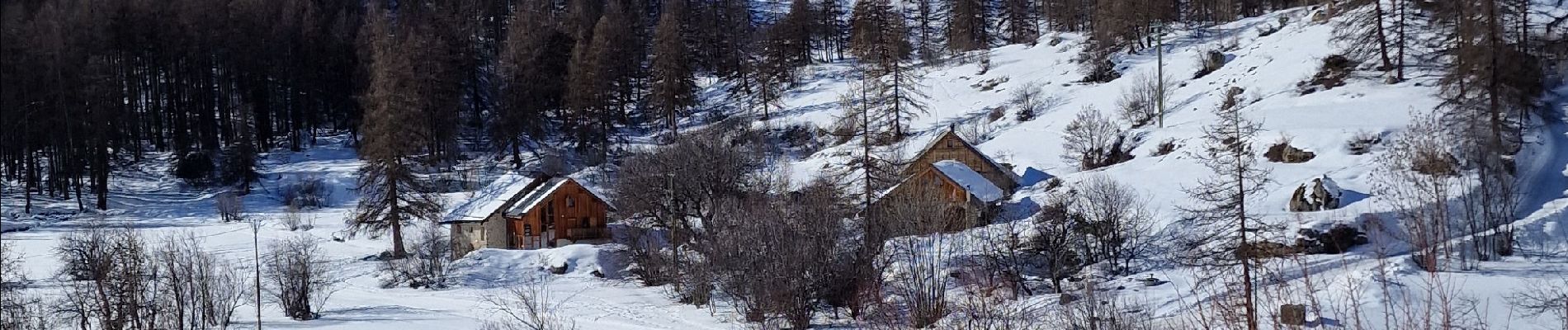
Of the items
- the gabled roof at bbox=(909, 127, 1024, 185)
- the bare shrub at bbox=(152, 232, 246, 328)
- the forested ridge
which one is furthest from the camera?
the gabled roof at bbox=(909, 127, 1024, 185)

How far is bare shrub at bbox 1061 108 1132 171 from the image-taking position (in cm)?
4231

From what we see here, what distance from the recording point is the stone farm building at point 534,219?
141 feet

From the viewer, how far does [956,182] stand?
1538 inches

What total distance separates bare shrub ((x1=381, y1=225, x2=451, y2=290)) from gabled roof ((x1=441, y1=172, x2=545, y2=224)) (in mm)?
3939

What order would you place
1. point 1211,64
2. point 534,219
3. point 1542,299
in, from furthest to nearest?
1. point 1211,64
2. point 534,219
3. point 1542,299

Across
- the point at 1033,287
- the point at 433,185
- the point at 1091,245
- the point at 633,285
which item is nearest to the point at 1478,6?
the point at 1091,245

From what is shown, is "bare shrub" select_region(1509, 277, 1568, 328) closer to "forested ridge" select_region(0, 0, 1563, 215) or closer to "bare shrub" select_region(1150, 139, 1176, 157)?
"forested ridge" select_region(0, 0, 1563, 215)

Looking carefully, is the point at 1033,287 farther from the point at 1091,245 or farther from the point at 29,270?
the point at 29,270

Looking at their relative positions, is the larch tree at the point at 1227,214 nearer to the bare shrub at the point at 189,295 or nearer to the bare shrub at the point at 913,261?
the bare shrub at the point at 913,261

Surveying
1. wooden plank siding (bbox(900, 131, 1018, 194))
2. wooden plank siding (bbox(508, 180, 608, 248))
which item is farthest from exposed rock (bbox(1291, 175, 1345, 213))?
wooden plank siding (bbox(508, 180, 608, 248))

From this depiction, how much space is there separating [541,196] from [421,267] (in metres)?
7.84

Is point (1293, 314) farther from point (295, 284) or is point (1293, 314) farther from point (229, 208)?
point (229, 208)

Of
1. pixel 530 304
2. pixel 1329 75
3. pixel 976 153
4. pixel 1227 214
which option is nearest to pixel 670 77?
pixel 976 153

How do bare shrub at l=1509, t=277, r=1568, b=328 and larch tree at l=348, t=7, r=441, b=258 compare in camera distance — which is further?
larch tree at l=348, t=7, r=441, b=258
